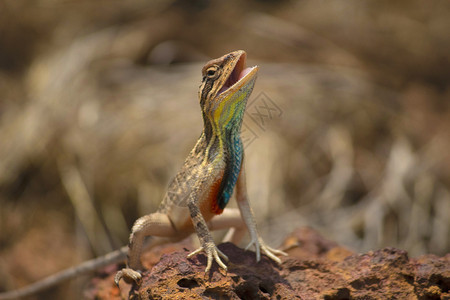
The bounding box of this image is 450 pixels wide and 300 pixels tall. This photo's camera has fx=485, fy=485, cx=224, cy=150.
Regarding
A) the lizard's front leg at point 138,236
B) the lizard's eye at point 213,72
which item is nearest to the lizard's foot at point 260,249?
the lizard's front leg at point 138,236

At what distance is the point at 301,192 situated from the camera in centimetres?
673

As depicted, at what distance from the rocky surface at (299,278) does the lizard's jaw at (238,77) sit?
96 cm

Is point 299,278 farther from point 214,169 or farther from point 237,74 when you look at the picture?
point 237,74

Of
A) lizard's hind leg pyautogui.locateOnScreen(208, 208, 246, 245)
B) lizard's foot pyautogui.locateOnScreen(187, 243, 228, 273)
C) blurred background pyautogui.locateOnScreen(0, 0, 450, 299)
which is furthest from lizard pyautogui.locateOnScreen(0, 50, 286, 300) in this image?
blurred background pyautogui.locateOnScreen(0, 0, 450, 299)

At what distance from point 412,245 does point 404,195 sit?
2.22 ft

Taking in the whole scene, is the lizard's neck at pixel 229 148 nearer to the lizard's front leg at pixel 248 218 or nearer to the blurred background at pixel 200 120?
the lizard's front leg at pixel 248 218

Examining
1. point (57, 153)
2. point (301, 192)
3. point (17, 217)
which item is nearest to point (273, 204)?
point (301, 192)

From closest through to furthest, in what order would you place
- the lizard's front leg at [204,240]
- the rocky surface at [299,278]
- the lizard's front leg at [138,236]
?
the rocky surface at [299,278] → the lizard's front leg at [204,240] → the lizard's front leg at [138,236]

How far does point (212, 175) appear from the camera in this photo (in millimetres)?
2945

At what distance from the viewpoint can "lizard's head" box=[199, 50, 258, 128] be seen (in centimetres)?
283

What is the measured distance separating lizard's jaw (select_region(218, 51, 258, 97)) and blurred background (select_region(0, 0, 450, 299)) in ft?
6.91

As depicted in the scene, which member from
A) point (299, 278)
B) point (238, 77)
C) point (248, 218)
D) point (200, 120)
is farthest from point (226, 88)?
point (200, 120)

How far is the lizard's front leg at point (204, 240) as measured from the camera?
8.79 ft

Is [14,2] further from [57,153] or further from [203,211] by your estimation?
[203,211]
